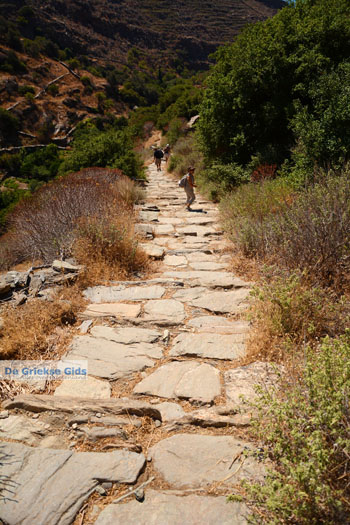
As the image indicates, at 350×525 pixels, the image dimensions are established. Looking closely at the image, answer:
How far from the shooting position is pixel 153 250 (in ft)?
17.8

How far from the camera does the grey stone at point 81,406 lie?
83.2 inches

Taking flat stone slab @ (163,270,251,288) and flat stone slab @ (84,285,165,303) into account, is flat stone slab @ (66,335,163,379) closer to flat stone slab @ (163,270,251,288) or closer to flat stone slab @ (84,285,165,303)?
flat stone slab @ (84,285,165,303)

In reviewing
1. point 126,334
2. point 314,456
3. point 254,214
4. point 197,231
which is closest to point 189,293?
point 126,334

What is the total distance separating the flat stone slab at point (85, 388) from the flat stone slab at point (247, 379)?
933 millimetres

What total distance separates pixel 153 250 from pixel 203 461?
3961 mm

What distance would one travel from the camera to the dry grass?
2.73m

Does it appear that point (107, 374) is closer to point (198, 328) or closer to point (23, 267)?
point (198, 328)

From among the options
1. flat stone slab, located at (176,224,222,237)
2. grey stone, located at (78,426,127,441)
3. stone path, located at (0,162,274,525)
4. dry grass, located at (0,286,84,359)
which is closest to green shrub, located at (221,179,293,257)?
flat stone slab, located at (176,224,222,237)

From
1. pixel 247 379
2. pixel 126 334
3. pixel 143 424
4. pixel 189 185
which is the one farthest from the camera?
pixel 189 185

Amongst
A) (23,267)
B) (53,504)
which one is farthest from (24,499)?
(23,267)

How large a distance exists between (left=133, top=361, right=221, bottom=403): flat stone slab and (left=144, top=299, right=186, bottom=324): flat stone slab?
2.53 feet

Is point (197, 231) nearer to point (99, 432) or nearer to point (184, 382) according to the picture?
point (184, 382)

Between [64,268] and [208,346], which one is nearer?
[208,346]

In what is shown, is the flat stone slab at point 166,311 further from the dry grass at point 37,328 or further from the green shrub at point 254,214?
the green shrub at point 254,214
